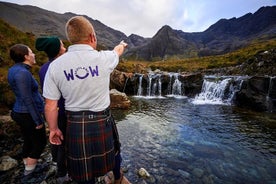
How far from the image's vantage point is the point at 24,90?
3.58 metres

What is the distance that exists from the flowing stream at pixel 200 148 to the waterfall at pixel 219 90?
6442mm

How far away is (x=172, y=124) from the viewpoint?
1065 centimetres

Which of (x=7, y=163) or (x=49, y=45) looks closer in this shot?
(x=49, y=45)

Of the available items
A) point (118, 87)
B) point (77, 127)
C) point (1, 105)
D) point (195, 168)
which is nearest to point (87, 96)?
point (77, 127)

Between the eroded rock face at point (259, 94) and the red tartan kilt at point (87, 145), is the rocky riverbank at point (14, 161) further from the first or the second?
the eroded rock face at point (259, 94)

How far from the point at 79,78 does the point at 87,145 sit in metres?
0.99

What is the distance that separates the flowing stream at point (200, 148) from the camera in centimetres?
524

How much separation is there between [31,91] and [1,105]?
19.0 feet

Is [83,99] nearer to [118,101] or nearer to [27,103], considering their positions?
[27,103]

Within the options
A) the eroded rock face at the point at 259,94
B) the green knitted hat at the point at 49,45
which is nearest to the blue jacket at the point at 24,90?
the green knitted hat at the point at 49,45

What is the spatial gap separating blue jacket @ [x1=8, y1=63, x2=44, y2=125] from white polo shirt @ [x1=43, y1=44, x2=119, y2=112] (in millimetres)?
1713

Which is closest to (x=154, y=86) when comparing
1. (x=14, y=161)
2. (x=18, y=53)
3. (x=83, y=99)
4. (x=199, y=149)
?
(x=199, y=149)

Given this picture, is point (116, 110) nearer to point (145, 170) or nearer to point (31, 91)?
point (145, 170)

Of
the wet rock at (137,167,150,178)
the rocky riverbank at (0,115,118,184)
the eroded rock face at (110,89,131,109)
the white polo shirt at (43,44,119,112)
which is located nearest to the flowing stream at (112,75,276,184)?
the wet rock at (137,167,150,178)
